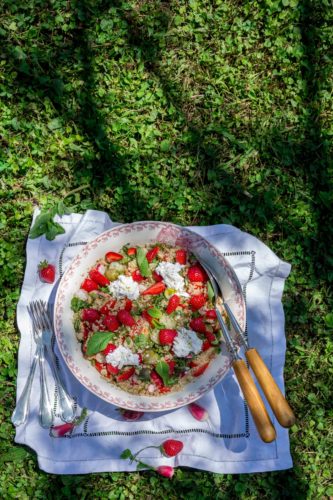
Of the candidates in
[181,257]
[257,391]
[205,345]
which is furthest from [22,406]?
[257,391]

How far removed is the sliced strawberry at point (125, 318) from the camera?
10.8ft

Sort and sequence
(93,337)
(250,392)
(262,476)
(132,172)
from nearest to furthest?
(250,392), (93,337), (262,476), (132,172)

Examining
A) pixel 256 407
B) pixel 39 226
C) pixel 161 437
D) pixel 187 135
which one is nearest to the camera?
pixel 256 407

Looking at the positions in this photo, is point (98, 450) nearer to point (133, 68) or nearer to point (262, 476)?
point (262, 476)

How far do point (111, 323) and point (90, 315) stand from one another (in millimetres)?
131

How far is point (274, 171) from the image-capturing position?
3822 millimetres

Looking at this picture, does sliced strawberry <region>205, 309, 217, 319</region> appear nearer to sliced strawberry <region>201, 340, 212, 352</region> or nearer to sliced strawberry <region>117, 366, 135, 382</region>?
sliced strawberry <region>201, 340, 212, 352</region>

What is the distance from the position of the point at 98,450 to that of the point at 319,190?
2.12 metres

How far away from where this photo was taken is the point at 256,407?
294 centimetres

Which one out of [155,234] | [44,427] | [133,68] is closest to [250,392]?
[155,234]

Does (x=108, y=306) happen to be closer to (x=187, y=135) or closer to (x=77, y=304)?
(x=77, y=304)

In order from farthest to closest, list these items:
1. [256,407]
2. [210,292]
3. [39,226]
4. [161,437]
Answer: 1. [39,226]
2. [161,437]
3. [210,292]
4. [256,407]

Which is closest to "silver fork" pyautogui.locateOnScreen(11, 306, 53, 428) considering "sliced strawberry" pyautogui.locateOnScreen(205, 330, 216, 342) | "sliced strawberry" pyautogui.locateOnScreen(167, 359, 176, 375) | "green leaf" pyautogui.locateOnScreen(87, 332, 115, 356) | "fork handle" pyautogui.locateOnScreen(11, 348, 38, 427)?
"fork handle" pyautogui.locateOnScreen(11, 348, 38, 427)

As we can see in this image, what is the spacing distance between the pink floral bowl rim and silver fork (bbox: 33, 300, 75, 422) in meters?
0.17
